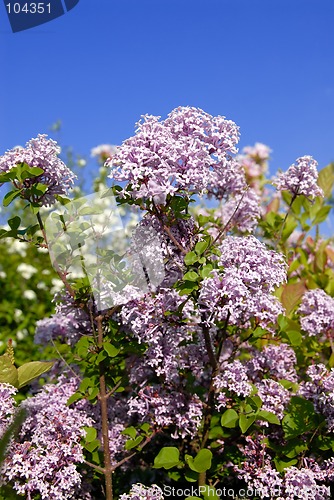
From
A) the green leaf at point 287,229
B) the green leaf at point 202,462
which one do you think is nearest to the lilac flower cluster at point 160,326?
the green leaf at point 202,462

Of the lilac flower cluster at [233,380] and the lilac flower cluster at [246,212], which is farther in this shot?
the lilac flower cluster at [246,212]

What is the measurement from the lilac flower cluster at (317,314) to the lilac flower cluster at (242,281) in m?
0.54

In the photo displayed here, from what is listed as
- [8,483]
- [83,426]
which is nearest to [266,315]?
[83,426]

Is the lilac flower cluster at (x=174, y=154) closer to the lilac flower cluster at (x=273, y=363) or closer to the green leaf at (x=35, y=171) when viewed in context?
the green leaf at (x=35, y=171)

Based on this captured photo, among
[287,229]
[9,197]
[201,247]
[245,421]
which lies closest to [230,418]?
[245,421]

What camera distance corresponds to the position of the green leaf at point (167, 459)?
208cm

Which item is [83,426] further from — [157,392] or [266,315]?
[266,315]

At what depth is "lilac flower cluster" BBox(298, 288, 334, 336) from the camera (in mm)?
2645

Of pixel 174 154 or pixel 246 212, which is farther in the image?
pixel 246 212

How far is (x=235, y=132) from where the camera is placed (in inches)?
83.0

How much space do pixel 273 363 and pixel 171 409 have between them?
1.73 feet

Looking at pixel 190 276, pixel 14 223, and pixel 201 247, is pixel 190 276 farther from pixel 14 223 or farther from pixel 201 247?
pixel 14 223

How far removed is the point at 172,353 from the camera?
7.39ft

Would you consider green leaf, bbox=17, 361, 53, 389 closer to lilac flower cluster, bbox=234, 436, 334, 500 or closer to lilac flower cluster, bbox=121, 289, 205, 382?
lilac flower cluster, bbox=121, 289, 205, 382
